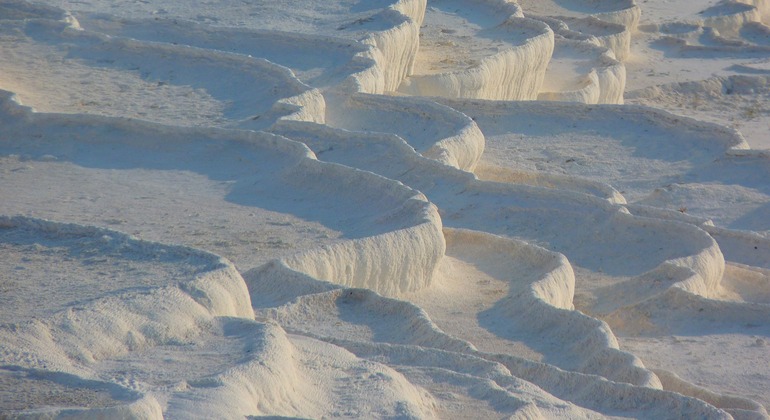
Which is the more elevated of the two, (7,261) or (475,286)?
(7,261)

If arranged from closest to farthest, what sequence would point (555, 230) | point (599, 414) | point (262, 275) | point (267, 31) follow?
1. point (599, 414)
2. point (262, 275)
3. point (555, 230)
4. point (267, 31)

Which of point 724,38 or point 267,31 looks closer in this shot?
point 267,31

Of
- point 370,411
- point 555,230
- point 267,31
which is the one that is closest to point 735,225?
point 555,230

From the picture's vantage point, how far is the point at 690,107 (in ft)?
48.1

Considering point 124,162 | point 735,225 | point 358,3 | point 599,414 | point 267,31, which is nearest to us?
Result: point 599,414

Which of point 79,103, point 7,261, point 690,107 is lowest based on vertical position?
point 690,107

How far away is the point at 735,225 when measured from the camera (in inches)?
381

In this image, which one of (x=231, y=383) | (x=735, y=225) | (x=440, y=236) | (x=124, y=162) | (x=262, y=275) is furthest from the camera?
(x=735, y=225)

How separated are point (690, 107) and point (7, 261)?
10.8 m

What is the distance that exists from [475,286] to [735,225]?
10.6 feet

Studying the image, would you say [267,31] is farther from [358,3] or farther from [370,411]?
[370,411]

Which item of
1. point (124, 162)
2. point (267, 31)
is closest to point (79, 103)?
point (124, 162)

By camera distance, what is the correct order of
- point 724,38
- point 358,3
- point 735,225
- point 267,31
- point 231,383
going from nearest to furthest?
point 231,383 → point 735,225 → point 267,31 → point 358,3 → point 724,38

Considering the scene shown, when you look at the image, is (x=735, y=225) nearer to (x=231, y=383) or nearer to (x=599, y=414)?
(x=599, y=414)
